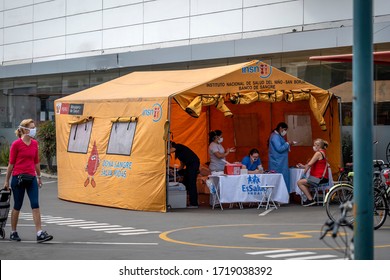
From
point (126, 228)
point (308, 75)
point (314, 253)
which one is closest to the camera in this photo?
point (314, 253)

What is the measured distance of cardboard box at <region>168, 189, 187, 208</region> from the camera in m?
19.8

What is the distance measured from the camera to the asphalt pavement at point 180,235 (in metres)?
12.0

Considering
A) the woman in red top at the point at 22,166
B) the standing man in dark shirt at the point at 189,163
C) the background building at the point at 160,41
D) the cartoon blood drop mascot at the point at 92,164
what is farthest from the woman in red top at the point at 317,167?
the woman in red top at the point at 22,166

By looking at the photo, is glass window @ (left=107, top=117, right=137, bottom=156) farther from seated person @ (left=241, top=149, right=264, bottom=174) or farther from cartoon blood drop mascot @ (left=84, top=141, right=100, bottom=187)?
seated person @ (left=241, top=149, right=264, bottom=174)

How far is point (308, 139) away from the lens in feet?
75.1

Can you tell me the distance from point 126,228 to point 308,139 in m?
8.31

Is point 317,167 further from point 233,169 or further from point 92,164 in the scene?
point 92,164

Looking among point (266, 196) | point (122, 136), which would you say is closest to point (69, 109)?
point (122, 136)

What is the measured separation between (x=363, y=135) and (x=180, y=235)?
302 inches

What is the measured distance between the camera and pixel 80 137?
22.2 metres

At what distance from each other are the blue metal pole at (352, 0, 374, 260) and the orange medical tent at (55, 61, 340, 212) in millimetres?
11591

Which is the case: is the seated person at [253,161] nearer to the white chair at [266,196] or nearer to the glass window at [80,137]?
the white chair at [266,196]
